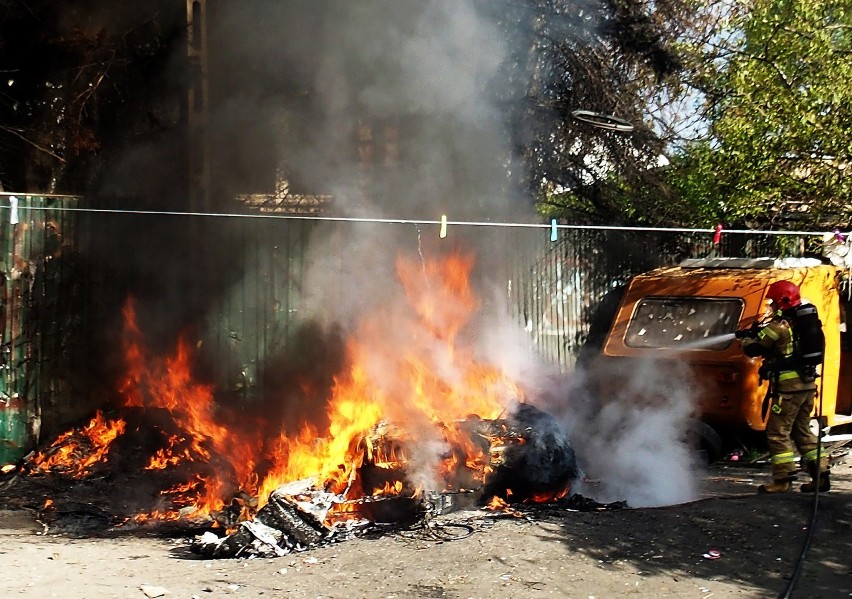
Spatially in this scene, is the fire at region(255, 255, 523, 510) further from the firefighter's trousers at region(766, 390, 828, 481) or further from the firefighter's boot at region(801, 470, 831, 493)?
the firefighter's boot at region(801, 470, 831, 493)

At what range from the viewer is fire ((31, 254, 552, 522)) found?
255 inches

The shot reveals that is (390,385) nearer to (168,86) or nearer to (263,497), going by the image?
(263,497)

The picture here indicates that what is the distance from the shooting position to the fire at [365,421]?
6.48m

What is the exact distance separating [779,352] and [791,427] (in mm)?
616

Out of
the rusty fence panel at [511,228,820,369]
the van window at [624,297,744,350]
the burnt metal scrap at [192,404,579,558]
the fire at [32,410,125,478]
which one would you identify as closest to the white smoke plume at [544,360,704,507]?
the van window at [624,297,744,350]

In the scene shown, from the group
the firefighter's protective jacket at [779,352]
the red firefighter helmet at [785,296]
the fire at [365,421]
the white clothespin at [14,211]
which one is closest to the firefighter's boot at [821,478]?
the firefighter's protective jacket at [779,352]

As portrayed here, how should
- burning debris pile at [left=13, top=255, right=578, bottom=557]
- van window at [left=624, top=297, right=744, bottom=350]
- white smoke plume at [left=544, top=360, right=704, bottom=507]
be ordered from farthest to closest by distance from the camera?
van window at [left=624, top=297, right=744, bottom=350] → white smoke plume at [left=544, top=360, right=704, bottom=507] → burning debris pile at [left=13, top=255, right=578, bottom=557]

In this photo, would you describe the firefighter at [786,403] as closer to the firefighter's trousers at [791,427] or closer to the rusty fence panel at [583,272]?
the firefighter's trousers at [791,427]

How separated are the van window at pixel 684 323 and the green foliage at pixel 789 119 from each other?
154 cm

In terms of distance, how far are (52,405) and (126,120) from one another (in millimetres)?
3235

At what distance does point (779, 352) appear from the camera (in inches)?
281

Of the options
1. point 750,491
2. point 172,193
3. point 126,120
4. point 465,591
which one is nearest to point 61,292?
point 172,193

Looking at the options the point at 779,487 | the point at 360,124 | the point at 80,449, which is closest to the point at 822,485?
the point at 779,487

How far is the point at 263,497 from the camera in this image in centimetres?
689
